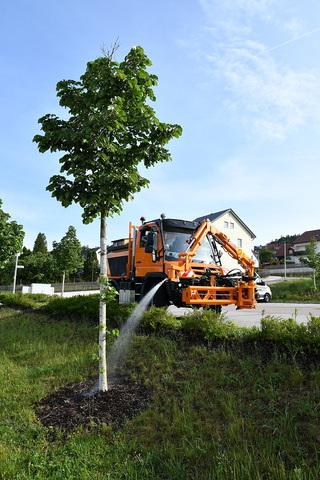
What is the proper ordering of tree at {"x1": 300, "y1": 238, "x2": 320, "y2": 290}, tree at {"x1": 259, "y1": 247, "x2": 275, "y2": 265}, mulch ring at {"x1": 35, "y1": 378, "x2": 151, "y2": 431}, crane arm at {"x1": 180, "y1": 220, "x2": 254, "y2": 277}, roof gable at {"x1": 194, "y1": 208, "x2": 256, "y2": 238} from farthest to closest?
tree at {"x1": 259, "y1": 247, "x2": 275, "y2": 265}, roof gable at {"x1": 194, "y1": 208, "x2": 256, "y2": 238}, tree at {"x1": 300, "y1": 238, "x2": 320, "y2": 290}, crane arm at {"x1": 180, "y1": 220, "x2": 254, "y2": 277}, mulch ring at {"x1": 35, "y1": 378, "x2": 151, "y2": 431}

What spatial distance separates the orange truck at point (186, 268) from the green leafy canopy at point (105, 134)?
3.76 m

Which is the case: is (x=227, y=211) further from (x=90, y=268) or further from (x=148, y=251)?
(x=148, y=251)

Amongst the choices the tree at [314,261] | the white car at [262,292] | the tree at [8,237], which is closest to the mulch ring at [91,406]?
the tree at [8,237]

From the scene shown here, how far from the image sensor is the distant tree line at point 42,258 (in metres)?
20.7

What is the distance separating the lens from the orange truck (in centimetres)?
961

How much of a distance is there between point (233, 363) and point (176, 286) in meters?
3.96

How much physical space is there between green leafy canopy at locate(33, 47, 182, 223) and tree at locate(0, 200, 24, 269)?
50.4 ft

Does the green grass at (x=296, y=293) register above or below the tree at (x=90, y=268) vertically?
below

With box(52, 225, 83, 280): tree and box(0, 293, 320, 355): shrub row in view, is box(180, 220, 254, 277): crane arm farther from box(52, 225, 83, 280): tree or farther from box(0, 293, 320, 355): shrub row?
box(52, 225, 83, 280): tree

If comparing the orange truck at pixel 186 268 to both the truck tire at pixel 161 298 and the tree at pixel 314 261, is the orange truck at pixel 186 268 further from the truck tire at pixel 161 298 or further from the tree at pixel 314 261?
the tree at pixel 314 261

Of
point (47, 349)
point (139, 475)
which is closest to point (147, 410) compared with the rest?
point (139, 475)

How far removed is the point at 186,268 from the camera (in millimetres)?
9641

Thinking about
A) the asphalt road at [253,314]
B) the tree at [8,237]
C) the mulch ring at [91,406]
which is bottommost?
the mulch ring at [91,406]

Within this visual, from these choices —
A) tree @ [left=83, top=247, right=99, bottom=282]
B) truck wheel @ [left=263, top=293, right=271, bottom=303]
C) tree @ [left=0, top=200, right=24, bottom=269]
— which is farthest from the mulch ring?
tree @ [left=83, top=247, right=99, bottom=282]
